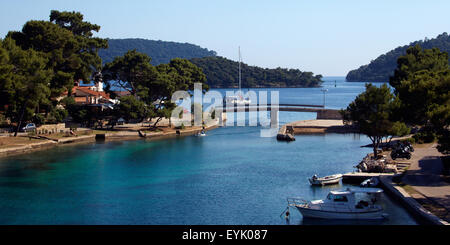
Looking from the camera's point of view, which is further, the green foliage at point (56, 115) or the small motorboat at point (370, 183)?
the green foliage at point (56, 115)

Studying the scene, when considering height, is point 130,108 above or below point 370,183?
above

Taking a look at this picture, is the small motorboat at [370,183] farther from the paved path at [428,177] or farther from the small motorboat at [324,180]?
the small motorboat at [324,180]

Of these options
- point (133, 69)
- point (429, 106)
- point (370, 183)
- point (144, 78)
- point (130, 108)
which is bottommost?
point (370, 183)

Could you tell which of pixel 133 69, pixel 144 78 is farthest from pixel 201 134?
pixel 133 69

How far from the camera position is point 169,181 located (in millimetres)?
49031

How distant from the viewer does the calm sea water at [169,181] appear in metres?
36.3

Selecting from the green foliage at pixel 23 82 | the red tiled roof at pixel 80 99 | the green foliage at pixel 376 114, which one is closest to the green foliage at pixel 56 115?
the green foliage at pixel 23 82

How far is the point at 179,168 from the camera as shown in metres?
56.9

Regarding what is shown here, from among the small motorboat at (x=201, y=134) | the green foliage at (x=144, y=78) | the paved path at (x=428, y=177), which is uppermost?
the green foliage at (x=144, y=78)

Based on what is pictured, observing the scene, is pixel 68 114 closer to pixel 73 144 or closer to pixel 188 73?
pixel 73 144

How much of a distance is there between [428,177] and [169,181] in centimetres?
2410

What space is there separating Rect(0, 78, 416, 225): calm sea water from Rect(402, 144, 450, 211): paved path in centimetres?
261

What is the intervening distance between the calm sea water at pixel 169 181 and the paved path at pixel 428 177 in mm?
2608

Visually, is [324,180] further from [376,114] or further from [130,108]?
[130,108]
